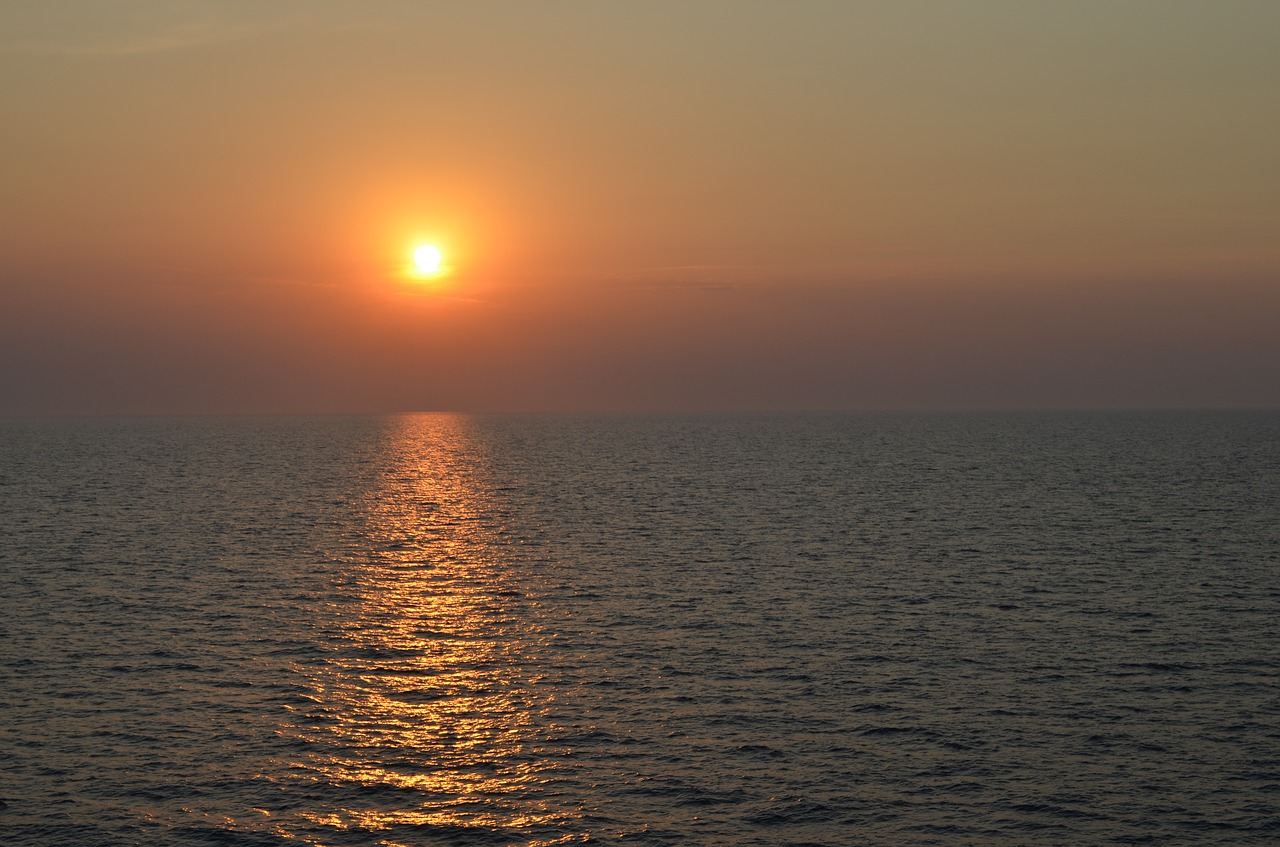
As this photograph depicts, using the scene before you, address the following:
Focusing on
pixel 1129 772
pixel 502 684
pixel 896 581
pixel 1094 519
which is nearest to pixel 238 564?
pixel 502 684

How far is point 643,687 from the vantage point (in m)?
49.4

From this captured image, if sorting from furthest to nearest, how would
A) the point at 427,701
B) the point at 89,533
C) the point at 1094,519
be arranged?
the point at 1094,519, the point at 89,533, the point at 427,701

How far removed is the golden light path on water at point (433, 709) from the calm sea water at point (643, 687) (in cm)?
18

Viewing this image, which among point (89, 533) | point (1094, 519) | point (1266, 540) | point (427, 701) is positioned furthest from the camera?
point (1094, 519)

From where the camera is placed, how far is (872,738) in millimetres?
42375

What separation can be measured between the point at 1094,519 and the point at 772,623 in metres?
61.7

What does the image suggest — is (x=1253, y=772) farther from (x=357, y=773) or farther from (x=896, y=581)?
(x=896, y=581)

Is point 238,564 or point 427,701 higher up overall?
point 238,564

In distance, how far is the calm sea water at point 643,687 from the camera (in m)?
35.6

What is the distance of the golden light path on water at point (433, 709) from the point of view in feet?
119

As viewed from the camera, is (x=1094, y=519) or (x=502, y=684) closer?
(x=502, y=684)

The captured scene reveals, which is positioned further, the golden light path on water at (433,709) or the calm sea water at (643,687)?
the golden light path on water at (433,709)

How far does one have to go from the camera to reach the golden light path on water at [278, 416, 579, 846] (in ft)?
119

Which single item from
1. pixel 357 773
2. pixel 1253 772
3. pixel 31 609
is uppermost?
pixel 31 609
